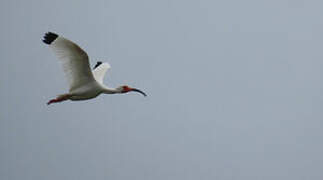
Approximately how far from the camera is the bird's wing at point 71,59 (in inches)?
1011

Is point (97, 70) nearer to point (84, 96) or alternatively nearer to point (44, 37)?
point (84, 96)

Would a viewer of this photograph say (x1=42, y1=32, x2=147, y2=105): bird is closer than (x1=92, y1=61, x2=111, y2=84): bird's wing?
Yes

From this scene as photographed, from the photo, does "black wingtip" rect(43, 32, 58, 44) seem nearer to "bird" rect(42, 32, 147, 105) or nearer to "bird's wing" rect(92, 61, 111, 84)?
"bird" rect(42, 32, 147, 105)

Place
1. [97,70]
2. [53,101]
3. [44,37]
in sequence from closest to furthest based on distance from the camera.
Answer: [44,37], [53,101], [97,70]

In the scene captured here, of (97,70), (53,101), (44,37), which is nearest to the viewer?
(44,37)

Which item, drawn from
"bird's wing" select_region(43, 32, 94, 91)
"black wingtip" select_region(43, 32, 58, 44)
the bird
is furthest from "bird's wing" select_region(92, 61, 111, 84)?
"black wingtip" select_region(43, 32, 58, 44)

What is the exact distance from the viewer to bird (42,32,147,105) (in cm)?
2575

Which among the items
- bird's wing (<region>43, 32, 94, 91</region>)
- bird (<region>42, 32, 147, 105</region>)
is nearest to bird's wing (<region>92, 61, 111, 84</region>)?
bird (<region>42, 32, 147, 105</region>)

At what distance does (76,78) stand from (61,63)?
3.59 feet

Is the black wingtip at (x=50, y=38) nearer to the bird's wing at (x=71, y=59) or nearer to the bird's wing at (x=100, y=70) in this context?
the bird's wing at (x=71, y=59)

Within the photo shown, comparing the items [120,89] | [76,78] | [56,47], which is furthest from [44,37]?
[120,89]

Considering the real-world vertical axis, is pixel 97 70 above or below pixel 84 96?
above

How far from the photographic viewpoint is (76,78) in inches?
1069

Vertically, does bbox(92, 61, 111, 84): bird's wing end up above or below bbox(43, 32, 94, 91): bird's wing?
above
